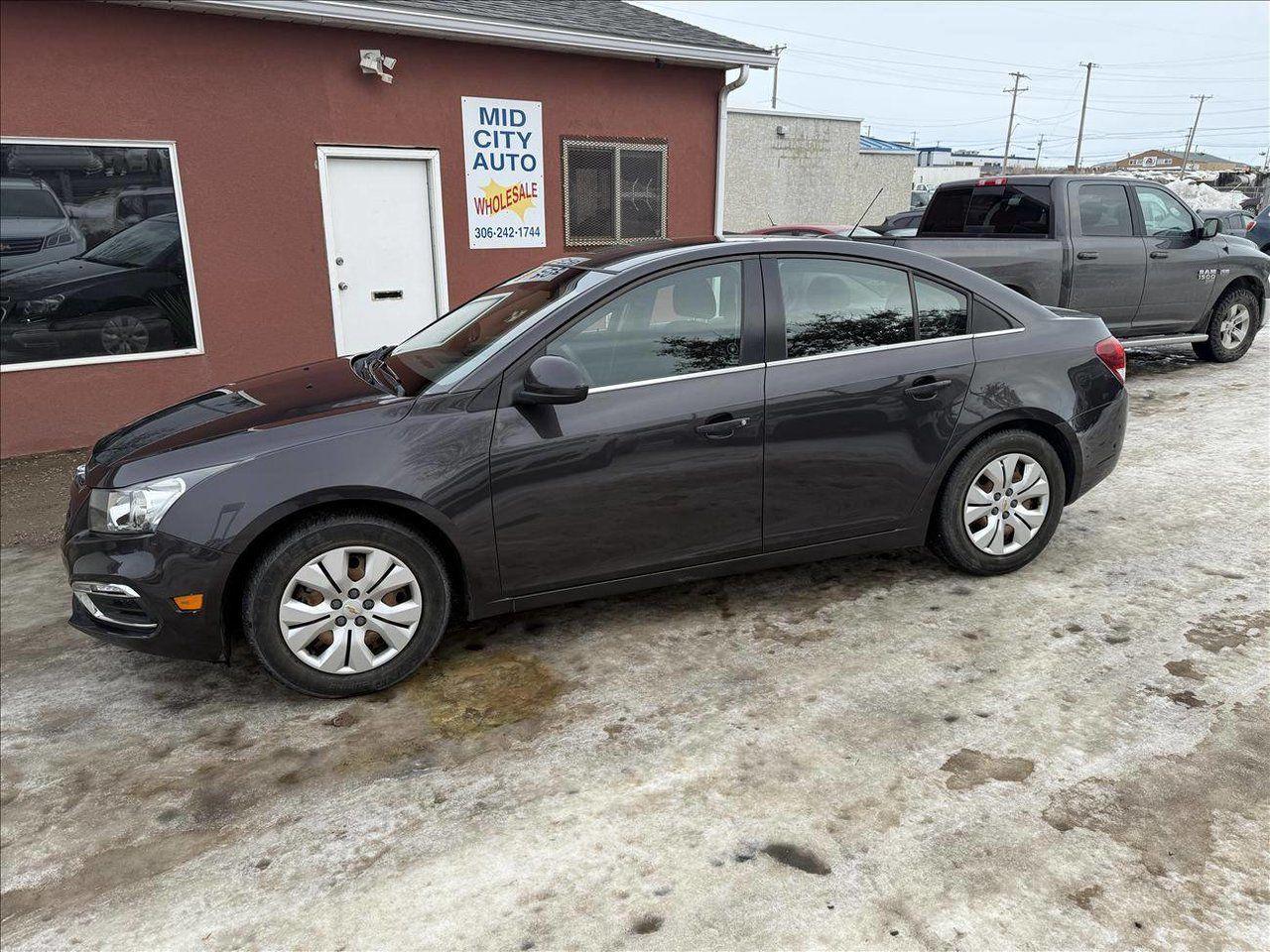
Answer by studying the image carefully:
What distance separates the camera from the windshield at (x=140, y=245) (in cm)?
725

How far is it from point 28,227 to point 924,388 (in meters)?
6.76

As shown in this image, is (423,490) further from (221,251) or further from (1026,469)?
(221,251)

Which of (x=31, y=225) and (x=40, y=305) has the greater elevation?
(x=31, y=225)

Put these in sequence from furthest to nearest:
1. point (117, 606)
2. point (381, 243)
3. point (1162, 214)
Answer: point (1162, 214)
point (381, 243)
point (117, 606)

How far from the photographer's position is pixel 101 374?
24.2 feet

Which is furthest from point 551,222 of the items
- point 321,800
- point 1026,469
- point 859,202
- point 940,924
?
point 859,202

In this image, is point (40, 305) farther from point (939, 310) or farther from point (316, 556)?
point (939, 310)

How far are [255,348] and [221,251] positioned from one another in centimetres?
86

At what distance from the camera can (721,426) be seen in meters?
3.75

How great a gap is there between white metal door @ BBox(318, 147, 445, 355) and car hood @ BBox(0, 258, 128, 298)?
1.85 m

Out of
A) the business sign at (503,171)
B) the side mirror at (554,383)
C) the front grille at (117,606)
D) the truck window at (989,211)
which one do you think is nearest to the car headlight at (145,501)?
the front grille at (117,606)

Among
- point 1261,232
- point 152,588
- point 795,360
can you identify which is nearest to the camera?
point 152,588

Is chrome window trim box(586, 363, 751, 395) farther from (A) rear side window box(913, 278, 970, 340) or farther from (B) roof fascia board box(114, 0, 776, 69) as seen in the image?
(B) roof fascia board box(114, 0, 776, 69)

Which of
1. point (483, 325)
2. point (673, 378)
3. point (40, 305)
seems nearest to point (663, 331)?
point (673, 378)
